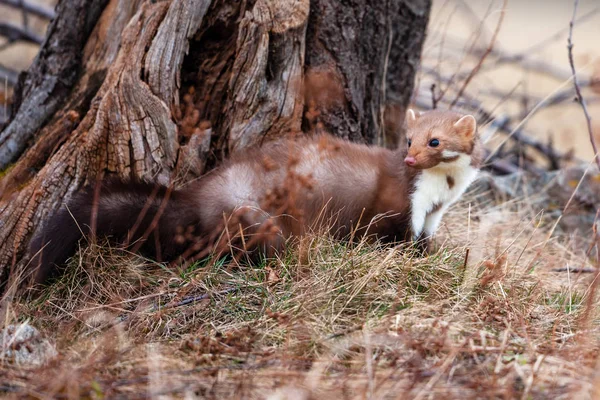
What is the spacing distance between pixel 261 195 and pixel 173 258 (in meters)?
0.59

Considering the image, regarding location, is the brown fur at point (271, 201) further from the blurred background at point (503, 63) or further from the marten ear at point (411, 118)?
the blurred background at point (503, 63)

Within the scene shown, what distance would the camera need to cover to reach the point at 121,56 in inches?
161

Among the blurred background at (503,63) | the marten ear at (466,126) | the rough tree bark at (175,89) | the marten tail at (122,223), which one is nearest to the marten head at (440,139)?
the marten ear at (466,126)

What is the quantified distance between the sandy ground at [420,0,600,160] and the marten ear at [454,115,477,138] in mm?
1449

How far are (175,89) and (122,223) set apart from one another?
0.89 meters

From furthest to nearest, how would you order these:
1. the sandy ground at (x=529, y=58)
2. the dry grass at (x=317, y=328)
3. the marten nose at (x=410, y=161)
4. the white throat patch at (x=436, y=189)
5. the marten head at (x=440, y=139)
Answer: the sandy ground at (x=529, y=58) → the white throat patch at (x=436, y=189) → the marten head at (x=440, y=139) → the marten nose at (x=410, y=161) → the dry grass at (x=317, y=328)

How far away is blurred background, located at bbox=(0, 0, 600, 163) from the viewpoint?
570 centimetres

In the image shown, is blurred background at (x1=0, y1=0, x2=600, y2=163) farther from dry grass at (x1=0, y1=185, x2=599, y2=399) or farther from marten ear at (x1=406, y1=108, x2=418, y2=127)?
dry grass at (x1=0, y1=185, x2=599, y2=399)

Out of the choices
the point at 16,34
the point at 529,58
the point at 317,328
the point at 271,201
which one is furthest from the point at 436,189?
the point at 529,58

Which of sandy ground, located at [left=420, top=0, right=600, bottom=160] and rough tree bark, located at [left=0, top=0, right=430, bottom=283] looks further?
sandy ground, located at [left=420, top=0, right=600, bottom=160]

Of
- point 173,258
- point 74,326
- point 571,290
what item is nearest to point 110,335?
point 74,326

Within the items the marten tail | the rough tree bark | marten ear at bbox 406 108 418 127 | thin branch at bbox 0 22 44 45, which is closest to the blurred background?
thin branch at bbox 0 22 44 45

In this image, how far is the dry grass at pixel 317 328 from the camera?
8.28 ft

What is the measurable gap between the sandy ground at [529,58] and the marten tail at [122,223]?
122 inches
